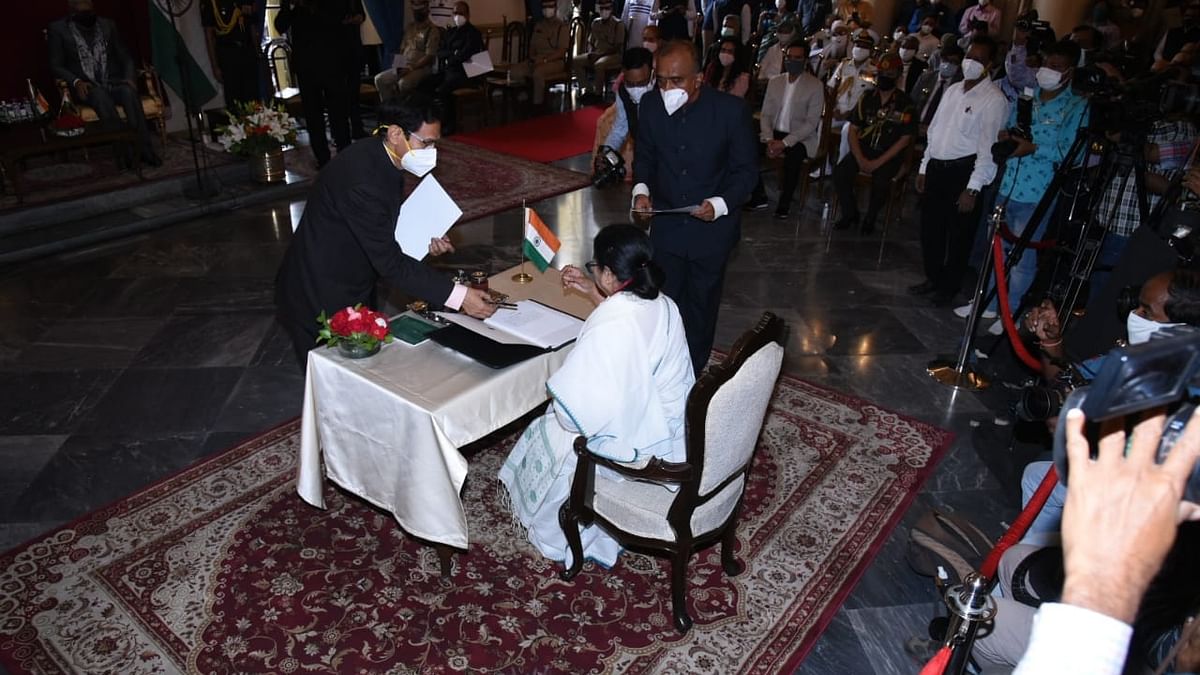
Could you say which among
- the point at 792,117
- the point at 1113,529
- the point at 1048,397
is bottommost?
the point at 1048,397

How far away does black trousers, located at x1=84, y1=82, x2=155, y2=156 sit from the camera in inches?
275

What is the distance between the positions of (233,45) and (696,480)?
7954mm

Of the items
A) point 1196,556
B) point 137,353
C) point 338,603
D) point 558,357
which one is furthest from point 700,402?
point 137,353

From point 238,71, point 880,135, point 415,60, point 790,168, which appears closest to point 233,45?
point 238,71

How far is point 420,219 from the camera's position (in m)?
3.27

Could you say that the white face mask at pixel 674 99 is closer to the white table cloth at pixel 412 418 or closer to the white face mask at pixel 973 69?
the white table cloth at pixel 412 418

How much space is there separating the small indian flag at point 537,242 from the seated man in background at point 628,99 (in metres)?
1.08

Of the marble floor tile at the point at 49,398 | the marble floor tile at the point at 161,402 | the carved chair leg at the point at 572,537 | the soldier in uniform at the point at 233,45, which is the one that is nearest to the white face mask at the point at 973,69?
the carved chair leg at the point at 572,537

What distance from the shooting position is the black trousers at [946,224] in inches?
197

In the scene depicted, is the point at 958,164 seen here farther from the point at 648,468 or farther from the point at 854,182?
the point at 648,468

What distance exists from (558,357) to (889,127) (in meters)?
4.29

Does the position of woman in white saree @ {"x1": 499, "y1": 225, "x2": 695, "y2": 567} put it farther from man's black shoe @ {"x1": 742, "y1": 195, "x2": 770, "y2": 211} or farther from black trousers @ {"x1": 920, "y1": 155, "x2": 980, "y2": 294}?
man's black shoe @ {"x1": 742, "y1": 195, "x2": 770, "y2": 211}

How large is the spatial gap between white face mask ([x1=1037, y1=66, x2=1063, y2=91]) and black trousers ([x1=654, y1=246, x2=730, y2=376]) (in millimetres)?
2324

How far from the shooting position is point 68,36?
22.7 ft
